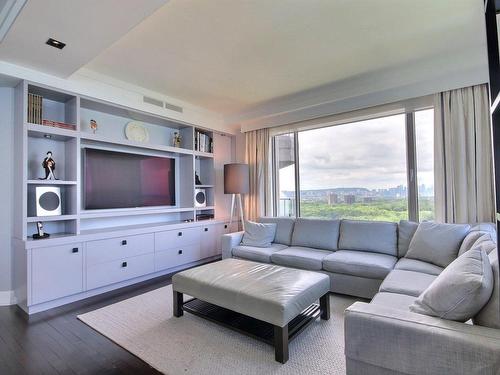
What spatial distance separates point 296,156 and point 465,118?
2261 mm

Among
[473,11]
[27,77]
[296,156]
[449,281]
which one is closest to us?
[449,281]

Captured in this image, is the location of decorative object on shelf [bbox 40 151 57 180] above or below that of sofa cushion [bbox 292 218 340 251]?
above

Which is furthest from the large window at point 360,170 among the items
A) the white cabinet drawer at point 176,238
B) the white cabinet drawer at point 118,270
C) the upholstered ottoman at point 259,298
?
the white cabinet drawer at point 118,270

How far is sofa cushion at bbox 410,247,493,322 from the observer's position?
1218 mm

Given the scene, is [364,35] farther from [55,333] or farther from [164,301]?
[55,333]

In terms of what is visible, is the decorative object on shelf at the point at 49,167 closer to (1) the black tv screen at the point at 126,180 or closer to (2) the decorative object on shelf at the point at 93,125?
(1) the black tv screen at the point at 126,180

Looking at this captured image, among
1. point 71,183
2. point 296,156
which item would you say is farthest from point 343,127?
point 71,183

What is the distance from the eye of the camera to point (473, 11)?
2.16 metres

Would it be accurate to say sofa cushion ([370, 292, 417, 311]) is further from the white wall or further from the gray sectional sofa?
the white wall

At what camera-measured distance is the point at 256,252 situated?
3455mm

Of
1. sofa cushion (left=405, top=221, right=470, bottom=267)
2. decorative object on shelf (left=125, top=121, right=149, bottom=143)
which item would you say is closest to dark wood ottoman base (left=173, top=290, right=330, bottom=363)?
sofa cushion (left=405, top=221, right=470, bottom=267)

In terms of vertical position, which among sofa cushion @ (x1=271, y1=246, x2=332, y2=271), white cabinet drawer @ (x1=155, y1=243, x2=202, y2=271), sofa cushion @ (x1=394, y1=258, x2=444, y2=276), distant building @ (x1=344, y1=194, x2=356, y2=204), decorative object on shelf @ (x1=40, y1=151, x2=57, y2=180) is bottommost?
white cabinet drawer @ (x1=155, y1=243, x2=202, y2=271)

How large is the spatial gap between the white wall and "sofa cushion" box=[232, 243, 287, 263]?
8.13 feet

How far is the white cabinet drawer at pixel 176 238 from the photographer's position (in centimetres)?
368
